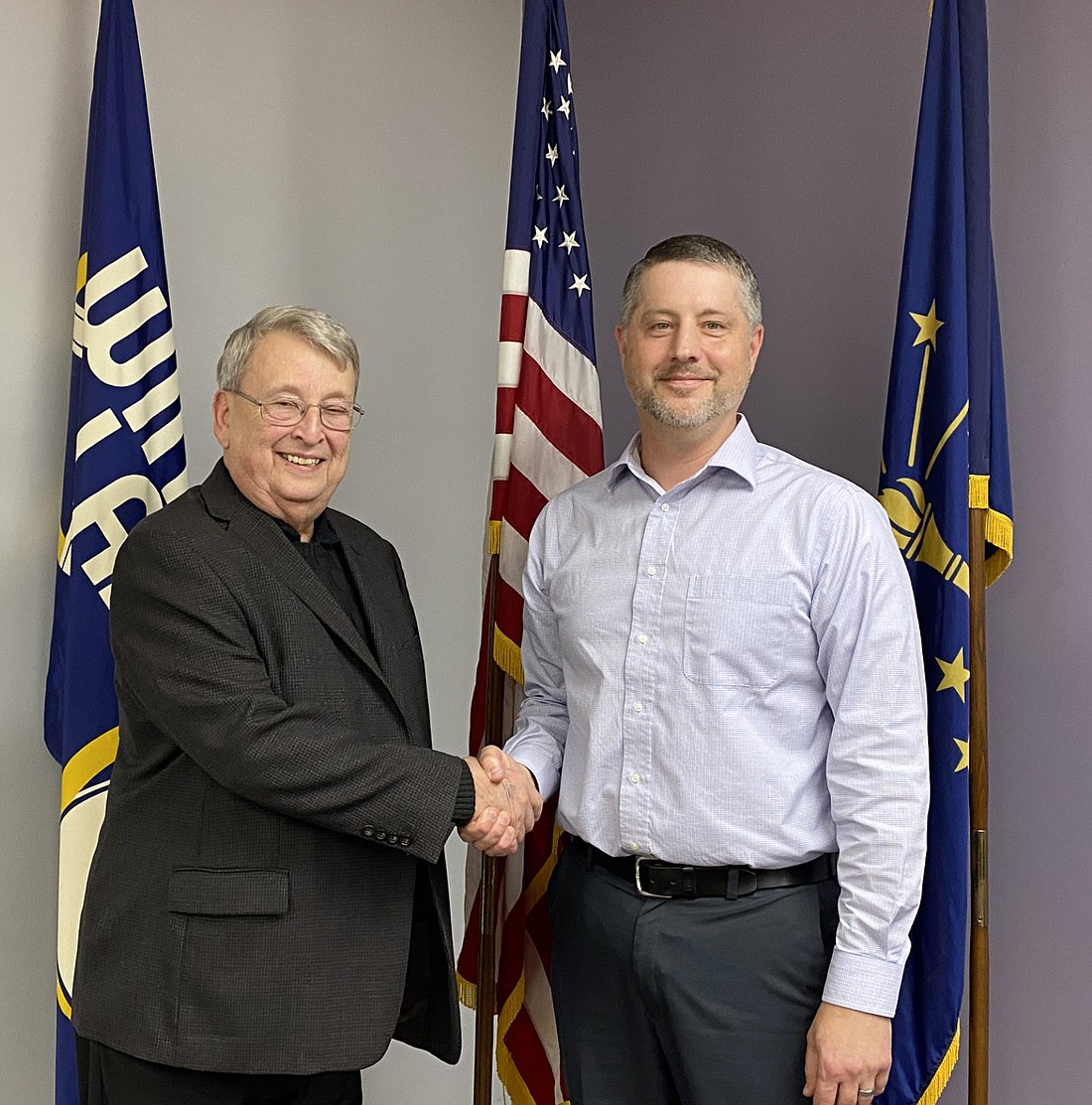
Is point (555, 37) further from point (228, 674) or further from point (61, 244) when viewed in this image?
point (228, 674)

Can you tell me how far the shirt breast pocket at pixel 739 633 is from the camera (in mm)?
1809

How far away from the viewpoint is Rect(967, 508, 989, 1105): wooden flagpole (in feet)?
6.71

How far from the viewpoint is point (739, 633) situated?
1813mm

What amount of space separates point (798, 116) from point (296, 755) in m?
1.83

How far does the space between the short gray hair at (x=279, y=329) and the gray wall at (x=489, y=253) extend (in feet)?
1.86

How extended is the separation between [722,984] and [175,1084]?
0.77 metres

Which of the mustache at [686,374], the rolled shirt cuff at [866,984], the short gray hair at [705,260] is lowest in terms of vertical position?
the rolled shirt cuff at [866,984]

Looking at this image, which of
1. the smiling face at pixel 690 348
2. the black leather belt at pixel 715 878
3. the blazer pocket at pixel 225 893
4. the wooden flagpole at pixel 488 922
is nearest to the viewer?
the blazer pocket at pixel 225 893

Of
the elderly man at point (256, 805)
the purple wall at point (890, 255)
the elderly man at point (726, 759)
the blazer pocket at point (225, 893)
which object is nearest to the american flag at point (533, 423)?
the elderly man at point (726, 759)

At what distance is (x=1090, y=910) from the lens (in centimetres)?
230

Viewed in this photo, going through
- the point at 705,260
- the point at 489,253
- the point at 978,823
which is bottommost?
the point at 978,823

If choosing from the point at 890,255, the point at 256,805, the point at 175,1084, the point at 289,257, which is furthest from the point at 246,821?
the point at 890,255

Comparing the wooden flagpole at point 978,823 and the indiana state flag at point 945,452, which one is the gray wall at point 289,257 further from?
the wooden flagpole at point 978,823

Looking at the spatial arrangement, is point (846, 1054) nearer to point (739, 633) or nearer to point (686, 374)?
point (739, 633)
